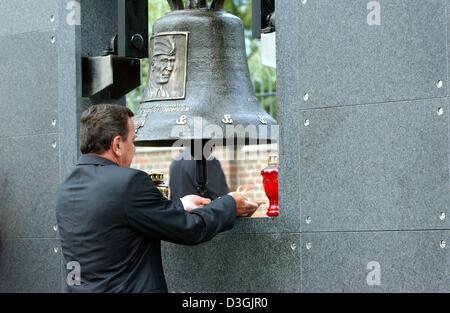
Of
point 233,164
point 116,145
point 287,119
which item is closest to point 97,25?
point 116,145

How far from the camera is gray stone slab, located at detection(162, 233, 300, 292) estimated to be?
4984 millimetres

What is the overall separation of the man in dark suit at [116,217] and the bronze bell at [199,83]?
1.48 feet

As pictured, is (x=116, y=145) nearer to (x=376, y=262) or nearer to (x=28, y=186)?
(x=376, y=262)

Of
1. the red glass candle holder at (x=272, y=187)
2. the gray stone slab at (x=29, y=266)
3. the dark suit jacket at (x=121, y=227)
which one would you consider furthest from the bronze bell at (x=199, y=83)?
the gray stone slab at (x=29, y=266)

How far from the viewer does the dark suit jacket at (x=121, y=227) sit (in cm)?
459

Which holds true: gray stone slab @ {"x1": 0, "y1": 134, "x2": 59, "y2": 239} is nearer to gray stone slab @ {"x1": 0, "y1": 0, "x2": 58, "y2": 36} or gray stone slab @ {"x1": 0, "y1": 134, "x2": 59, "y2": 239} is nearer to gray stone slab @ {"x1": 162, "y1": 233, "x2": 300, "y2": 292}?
gray stone slab @ {"x1": 0, "y1": 0, "x2": 58, "y2": 36}

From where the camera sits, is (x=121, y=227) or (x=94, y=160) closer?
(x=121, y=227)

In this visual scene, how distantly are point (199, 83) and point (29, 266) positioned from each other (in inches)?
57.3

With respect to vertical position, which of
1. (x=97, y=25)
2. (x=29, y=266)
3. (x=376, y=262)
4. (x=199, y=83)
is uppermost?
(x=97, y=25)

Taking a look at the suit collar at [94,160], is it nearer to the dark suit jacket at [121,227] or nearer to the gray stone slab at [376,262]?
the dark suit jacket at [121,227]

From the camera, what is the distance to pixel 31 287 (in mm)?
5949

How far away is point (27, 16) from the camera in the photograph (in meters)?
5.96

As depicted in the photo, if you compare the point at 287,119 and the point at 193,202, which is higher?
the point at 287,119
